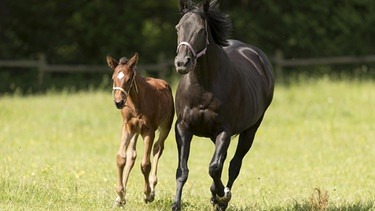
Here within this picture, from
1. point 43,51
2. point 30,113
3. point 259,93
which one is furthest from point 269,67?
point 43,51

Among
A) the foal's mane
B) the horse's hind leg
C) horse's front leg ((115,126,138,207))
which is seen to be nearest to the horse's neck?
the foal's mane

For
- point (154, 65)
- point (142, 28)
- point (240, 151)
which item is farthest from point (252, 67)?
point (142, 28)

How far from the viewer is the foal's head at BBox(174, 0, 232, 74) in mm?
8320

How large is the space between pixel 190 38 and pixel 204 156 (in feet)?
26.0

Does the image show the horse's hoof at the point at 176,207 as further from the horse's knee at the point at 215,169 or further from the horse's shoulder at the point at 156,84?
the horse's shoulder at the point at 156,84

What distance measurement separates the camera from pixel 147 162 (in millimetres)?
9414

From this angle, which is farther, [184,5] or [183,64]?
[184,5]

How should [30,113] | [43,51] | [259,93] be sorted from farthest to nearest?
[43,51], [30,113], [259,93]

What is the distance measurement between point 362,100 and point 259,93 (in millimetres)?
12812

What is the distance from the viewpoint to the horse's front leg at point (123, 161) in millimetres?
9188

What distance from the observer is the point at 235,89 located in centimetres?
926

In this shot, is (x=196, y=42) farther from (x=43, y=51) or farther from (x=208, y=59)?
(x=43, y=51)

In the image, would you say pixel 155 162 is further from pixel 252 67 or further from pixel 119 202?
pixel 252 67

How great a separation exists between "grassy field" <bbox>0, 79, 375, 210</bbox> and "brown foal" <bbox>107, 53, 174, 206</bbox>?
13.3 inches
